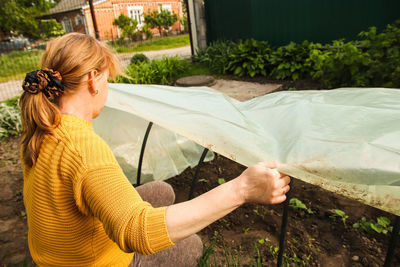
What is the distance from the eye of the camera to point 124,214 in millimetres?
878

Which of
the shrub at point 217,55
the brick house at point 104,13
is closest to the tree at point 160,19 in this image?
the brick house at point 104,13

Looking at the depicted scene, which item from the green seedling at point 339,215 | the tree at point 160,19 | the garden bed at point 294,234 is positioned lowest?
the garden bed at point 294,234

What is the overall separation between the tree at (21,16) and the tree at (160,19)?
9986mm

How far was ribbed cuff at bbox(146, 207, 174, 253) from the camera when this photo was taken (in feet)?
2.91

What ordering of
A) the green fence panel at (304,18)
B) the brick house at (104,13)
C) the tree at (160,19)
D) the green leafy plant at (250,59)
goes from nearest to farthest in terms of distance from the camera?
the green fence panel at (304,18), the green leafy plant at (250,59), the brick house at (104,13), the tree at (160,19)

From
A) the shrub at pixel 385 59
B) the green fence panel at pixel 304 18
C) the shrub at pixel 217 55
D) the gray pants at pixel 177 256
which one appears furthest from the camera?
the shrub at pixel 217 55

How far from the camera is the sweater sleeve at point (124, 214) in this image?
34.6 inches

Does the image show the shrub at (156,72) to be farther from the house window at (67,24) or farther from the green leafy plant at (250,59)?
the house window at (67,24)

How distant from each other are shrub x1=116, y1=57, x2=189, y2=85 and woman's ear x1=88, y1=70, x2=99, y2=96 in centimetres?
483

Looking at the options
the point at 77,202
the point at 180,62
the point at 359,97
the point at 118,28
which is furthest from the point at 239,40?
the point at 118,28

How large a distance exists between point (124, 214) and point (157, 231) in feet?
0.39

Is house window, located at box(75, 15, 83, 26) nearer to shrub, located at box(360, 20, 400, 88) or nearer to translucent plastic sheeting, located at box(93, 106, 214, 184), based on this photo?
translucent plastic sheeting, located at box(93, 106, 214, 184)

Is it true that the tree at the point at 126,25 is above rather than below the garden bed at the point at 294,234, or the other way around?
above

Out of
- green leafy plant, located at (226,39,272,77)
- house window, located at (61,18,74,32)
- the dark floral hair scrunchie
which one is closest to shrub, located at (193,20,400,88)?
green leafy plant, located at (226,39,272,77)
